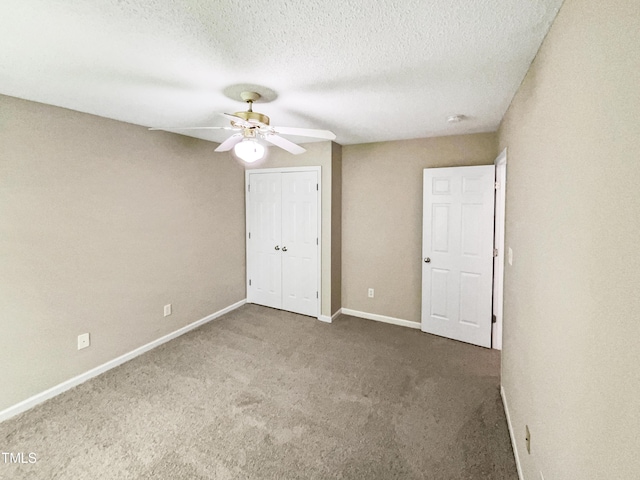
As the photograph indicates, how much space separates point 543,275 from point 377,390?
1671 millimetres

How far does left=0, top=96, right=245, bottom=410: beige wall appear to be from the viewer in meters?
2.22

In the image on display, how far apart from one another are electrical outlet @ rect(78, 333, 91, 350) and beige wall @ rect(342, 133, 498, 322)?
2835mm

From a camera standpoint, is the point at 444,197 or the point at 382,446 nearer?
the point at 382,446

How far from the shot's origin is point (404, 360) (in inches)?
116

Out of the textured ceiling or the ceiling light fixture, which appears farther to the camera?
the ceiling light fixture

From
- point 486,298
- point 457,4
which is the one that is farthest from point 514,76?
point 486,298

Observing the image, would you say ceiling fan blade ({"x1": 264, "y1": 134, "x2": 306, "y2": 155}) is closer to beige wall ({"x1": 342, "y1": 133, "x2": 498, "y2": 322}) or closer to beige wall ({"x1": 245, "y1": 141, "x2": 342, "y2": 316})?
beige wall ({"x1": 245, "y1": 141, "x2": 342, "y2": 316})

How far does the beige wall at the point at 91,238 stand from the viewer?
2219 millimetres

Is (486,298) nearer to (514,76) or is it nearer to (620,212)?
(514,76)

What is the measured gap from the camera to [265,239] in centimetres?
430

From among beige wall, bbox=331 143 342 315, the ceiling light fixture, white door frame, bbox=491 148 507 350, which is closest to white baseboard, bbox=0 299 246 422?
beige wall, bbox=331 143 342 315

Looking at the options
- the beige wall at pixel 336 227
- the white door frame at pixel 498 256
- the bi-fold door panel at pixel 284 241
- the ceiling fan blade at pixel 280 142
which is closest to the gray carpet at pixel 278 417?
the white door frame at pixel 498 256

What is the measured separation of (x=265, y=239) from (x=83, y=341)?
90.8 inches

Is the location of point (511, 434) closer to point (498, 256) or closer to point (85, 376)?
point (498, 256)
